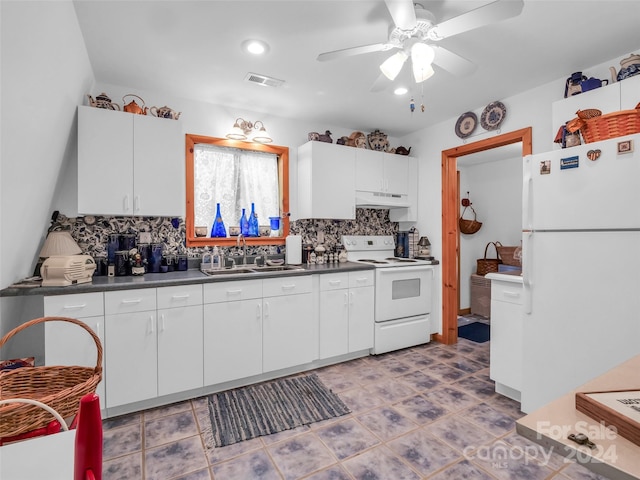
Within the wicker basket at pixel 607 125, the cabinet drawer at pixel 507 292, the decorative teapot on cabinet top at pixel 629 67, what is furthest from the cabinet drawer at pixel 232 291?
the decorative teapot on cabinet top at pixel 629 67

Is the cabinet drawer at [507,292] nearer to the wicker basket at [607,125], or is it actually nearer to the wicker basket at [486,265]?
the wicker basket at [607,125]

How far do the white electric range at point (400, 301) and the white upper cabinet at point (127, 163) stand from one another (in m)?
2.02

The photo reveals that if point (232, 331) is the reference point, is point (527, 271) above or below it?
above

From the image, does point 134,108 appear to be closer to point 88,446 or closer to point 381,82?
point 381,82

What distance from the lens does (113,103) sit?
2.59 metres

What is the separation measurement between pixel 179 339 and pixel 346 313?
1497 millimetres

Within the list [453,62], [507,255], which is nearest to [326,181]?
[453,62]

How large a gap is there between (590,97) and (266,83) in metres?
2.43

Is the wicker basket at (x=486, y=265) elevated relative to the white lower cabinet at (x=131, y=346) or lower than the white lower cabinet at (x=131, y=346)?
elevated

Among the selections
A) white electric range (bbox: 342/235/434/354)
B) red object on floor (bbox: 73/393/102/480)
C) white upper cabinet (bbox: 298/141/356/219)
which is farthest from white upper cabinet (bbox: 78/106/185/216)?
red object on floor (bbox: 73/393/102/480)

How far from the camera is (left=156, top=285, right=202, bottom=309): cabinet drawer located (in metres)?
2.34

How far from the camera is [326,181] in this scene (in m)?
3.44

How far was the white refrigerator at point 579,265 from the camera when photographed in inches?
70.2

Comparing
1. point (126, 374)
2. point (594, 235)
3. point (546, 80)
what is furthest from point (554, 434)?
point (546, 80)
